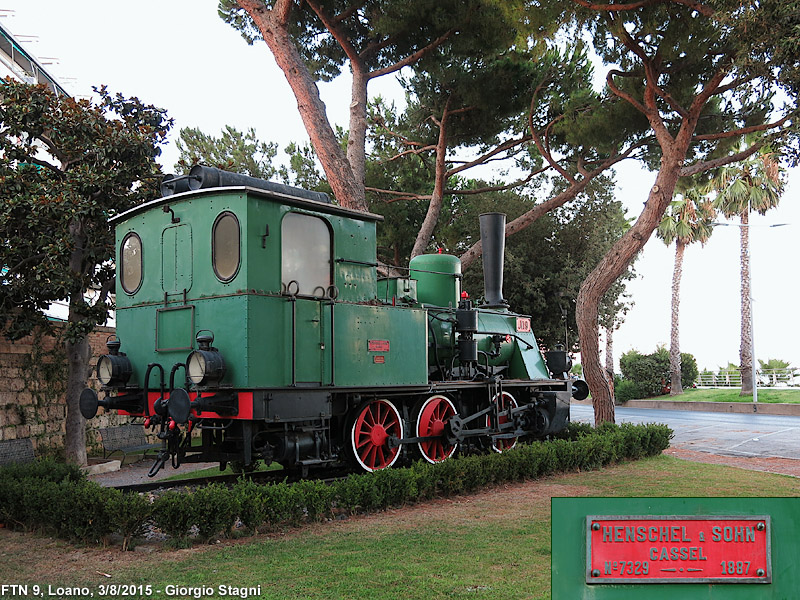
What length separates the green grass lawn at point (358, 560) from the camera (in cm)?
502

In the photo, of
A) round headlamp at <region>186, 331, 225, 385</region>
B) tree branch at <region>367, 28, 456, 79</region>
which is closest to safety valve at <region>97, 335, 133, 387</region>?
round headlamp at <region>186, 331, 225, 385</region>

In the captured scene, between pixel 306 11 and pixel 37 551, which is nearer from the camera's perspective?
pixel 37 551

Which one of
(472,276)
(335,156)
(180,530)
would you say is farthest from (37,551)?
(472,276)

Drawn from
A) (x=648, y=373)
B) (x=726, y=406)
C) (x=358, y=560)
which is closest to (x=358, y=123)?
(x=358, y=560)

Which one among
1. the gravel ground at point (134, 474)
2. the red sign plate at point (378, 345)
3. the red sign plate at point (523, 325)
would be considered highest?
the red sign plate at point (523, 325)

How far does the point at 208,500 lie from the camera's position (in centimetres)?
646

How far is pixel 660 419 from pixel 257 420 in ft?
62.3

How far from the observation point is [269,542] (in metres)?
6.43

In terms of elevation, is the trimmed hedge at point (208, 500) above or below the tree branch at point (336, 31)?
below

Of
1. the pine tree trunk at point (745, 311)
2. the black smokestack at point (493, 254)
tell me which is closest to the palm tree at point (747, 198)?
the pine tree trunk at point (745, 311)

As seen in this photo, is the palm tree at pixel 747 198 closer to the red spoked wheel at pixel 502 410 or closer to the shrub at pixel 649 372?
the shrub at pixel 649 372

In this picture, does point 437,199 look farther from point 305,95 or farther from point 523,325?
point 523,325

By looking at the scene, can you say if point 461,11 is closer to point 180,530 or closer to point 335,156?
point 335,156

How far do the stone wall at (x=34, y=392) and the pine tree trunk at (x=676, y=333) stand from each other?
1071 inches
